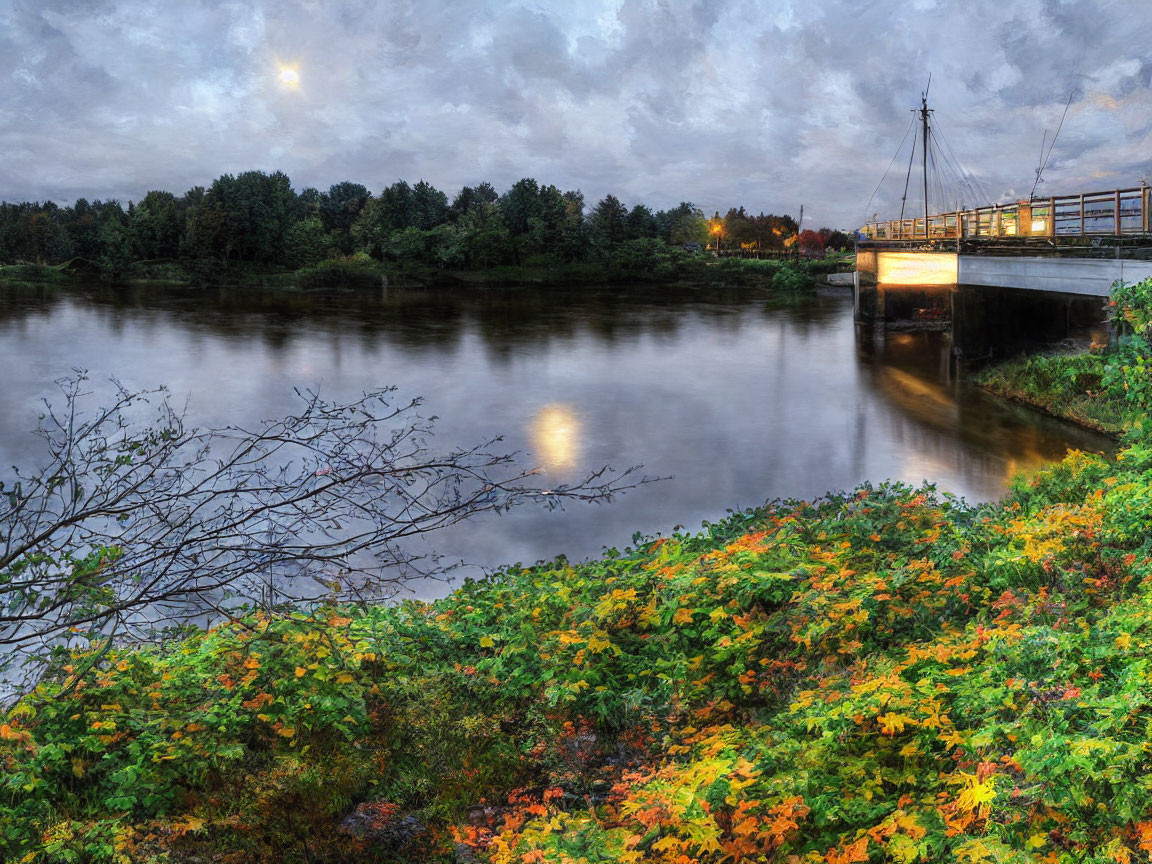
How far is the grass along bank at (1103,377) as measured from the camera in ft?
40.7

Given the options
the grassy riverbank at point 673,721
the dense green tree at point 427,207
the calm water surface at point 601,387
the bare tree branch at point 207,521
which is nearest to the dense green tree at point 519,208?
the dense green tree at point 427,207

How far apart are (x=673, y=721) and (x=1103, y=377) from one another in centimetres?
1054

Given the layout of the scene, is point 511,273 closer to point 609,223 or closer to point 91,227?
→ point 609,223

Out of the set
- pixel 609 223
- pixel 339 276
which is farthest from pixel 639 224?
pixel 339 276

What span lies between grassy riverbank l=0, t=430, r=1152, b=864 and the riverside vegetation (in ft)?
0.08

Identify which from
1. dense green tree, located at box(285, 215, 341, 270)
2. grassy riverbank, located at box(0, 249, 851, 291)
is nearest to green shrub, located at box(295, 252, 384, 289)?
grassy riverbank, located at box(0, 249, 851, 291)

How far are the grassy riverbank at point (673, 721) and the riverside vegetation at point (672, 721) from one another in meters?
0.03

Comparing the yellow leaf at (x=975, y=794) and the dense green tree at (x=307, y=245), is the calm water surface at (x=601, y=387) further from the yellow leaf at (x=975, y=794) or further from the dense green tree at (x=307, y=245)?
the dense green tree at (x=307, y=245)

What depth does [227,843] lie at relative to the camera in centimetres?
736

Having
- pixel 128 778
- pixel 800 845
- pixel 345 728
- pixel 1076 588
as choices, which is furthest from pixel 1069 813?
pixel 128 778

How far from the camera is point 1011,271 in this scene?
2809 cm

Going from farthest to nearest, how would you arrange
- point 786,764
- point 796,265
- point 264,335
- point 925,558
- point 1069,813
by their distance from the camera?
point 796,265 → point 264,335 → point 925,558 → point 786,764 → point 1069,813

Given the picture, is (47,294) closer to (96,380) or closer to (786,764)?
(96,380)

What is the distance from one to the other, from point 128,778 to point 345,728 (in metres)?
1.74
